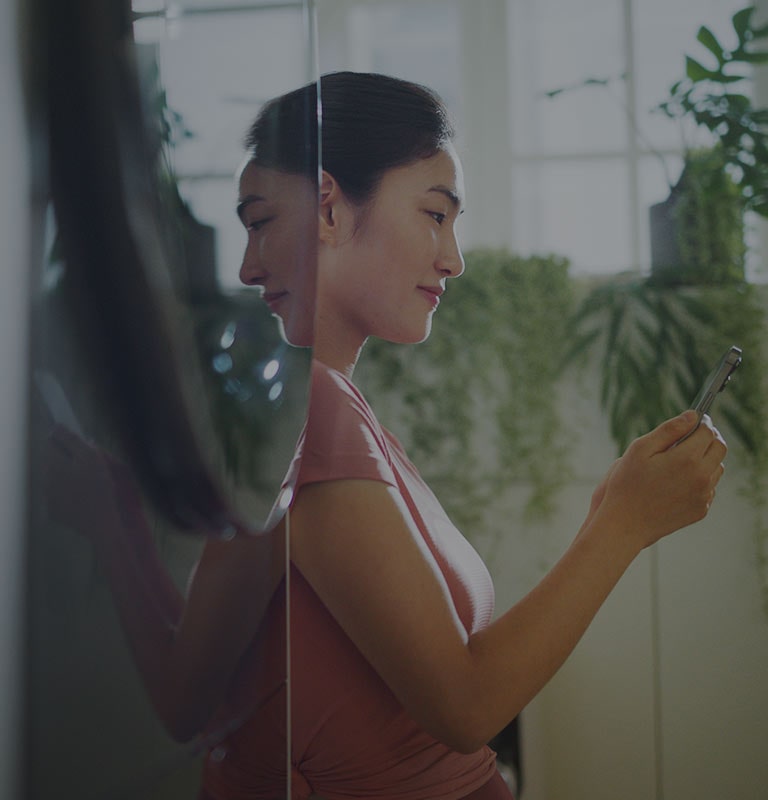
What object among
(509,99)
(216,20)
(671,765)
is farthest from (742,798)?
(216,20)

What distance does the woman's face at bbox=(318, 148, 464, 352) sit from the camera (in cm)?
46

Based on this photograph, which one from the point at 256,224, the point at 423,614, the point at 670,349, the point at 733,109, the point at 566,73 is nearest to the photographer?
the point at 256,224

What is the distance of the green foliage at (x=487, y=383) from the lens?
1.46 m

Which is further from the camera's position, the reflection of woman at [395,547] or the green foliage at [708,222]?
the green foliage at [708,222]

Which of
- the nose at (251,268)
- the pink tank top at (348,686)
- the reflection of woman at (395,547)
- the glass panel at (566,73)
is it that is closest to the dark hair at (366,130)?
the reflection of woman at (395,547)

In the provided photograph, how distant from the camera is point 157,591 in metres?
0.20

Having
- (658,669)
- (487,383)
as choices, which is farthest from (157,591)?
(658,669)

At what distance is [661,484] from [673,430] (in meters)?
0.04

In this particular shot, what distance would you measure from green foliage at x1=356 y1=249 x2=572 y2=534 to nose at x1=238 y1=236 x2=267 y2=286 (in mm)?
1213

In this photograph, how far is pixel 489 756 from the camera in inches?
19.5

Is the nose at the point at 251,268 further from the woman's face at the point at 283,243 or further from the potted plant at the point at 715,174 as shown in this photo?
the potted plant at the point at 715,174

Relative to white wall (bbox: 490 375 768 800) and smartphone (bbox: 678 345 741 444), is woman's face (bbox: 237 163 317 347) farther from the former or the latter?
white wall (bbox: 490 375 768 800)

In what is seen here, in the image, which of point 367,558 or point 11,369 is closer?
point 11,369

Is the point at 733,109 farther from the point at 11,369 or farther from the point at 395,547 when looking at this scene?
the point at 11,369
